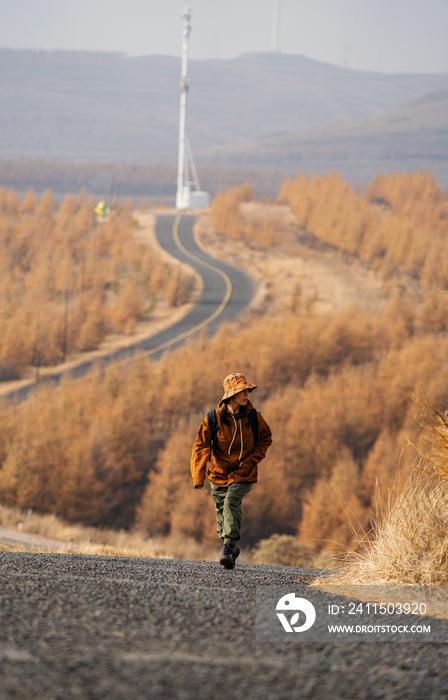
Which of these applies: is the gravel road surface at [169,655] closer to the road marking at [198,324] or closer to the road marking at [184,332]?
the road marking at [184,332]

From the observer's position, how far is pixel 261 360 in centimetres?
4862

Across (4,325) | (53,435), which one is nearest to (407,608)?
(53,435)

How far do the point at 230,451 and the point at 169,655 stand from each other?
8.08 feet

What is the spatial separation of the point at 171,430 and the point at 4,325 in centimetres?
2188

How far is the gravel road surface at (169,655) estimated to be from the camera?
8.59 ft

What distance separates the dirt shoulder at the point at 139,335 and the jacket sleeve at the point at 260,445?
45769 mm

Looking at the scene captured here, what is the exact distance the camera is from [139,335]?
64250 millimetres

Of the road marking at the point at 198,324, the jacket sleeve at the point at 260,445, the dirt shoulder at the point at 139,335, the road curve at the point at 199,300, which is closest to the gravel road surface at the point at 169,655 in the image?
the jacket sleeve at the point at 260,445

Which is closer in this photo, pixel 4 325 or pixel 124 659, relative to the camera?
pixel 124 659

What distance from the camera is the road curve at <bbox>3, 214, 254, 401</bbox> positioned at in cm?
5685

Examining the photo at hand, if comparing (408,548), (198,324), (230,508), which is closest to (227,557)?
(230,508)

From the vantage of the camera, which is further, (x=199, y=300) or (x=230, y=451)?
(x=199, y=300)

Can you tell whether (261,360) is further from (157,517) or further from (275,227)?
(275,227)

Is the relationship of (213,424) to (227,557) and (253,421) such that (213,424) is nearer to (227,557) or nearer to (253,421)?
(253,421)
